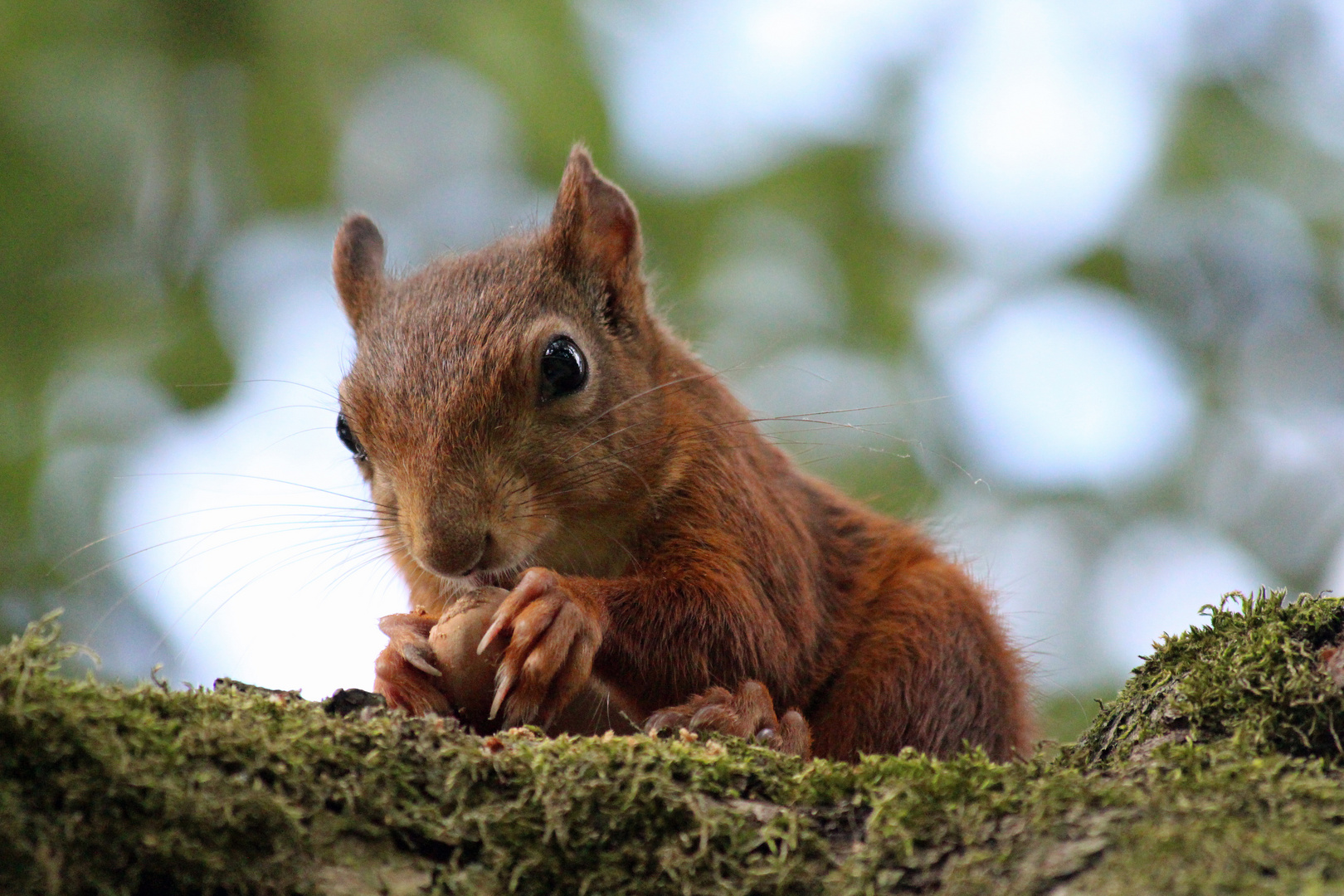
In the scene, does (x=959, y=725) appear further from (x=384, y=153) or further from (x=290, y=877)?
(x=384, y=153)

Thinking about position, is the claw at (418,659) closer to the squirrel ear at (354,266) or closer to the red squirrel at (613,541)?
the red squirrel at (613,541)

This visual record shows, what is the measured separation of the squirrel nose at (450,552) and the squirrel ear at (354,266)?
131cm

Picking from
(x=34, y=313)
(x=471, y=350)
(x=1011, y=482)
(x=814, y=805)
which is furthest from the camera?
(x=1011, y=482)

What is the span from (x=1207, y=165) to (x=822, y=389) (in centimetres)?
241

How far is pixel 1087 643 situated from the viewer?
6.11 m

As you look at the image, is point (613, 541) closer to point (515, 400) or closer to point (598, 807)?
point (515, 400)

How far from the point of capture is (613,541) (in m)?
3.09

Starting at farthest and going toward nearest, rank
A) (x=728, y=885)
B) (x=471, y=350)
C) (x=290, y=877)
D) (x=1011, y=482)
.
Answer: (x=1011, y=482) → (x=471, y=350) → (x=728, y=885) → (x=290, y=877)

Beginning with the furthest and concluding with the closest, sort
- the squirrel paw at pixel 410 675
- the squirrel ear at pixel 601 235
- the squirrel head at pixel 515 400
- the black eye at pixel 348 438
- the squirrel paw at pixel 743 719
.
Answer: the squirrel ear at pixel 601 235
the black eye at pixel 348 438
the squirrel head at pixel 515 400
the squirrel paw at pixel 743 719
the squirrel paw at pixel 410 675

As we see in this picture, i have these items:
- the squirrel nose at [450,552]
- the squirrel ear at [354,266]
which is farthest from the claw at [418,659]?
the squirrel ear at [354,266]

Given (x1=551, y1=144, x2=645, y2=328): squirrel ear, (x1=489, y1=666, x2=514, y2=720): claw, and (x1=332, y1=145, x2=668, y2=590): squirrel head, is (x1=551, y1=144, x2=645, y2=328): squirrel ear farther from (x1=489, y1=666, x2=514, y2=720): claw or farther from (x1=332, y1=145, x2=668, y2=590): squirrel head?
(x1=489, y1=666, x2=514, y2=720): claw

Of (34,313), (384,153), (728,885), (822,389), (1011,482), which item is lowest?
(728,885)

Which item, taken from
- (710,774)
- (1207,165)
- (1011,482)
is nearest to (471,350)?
(710,774)

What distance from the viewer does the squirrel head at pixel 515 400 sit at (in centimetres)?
279
